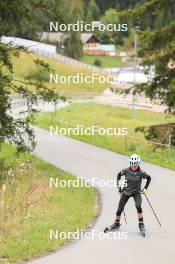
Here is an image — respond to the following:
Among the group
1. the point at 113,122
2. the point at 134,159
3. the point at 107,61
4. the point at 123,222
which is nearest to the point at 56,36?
the point at 107,61

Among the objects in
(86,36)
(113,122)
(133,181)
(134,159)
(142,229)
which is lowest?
(113,122)

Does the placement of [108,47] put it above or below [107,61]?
above

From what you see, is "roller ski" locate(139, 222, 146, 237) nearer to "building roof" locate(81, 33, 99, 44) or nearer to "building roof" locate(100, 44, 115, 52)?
"building roof" locate(81, 33, 99, 44)

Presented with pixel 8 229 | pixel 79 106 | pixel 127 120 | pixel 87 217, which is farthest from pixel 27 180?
pixel 79 106

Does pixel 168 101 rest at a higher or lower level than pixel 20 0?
lower

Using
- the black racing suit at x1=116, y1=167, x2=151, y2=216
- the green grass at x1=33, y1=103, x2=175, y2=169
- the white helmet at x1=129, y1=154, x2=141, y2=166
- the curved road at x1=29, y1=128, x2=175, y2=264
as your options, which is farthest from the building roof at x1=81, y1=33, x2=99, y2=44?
the white helmet at x1=129, y1=154, x2=141, y2=166

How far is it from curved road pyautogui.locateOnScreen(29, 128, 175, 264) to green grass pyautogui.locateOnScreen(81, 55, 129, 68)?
359 feet

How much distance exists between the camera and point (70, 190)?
59.3 ft

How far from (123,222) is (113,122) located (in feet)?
105

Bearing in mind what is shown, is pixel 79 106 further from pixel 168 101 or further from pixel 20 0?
pixel 20 0

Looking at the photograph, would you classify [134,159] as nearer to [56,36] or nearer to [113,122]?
[113,122]

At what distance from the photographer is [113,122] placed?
46.1 m

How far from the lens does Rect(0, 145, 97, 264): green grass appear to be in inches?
470

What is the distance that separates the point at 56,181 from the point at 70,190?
166cm
